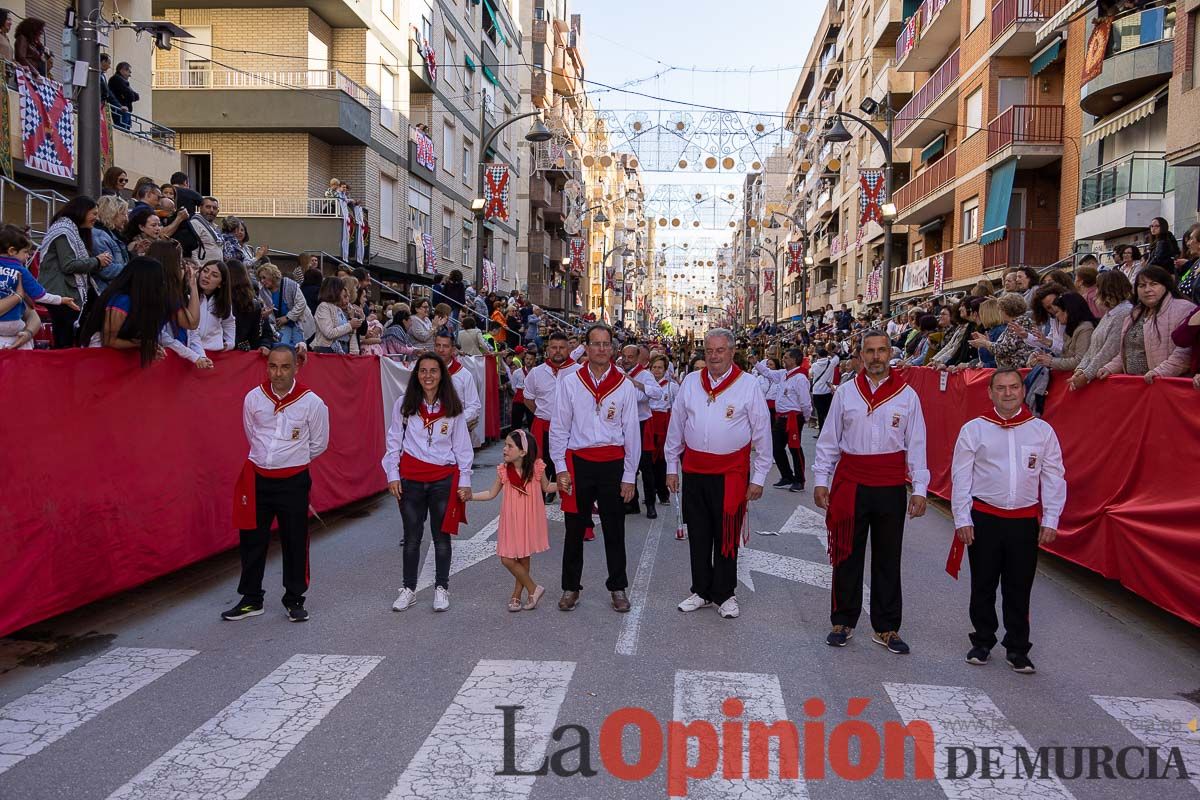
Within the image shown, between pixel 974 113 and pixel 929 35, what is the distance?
→ 211 inches

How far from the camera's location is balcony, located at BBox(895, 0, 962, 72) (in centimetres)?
2933

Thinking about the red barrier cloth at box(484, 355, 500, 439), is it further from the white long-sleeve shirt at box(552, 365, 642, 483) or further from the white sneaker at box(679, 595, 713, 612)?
the white sneaker at box(679, 595, 713, 612)

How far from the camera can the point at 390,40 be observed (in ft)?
83.8

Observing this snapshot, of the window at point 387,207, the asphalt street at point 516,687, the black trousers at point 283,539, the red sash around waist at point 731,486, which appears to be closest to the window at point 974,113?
the window at point 387,207

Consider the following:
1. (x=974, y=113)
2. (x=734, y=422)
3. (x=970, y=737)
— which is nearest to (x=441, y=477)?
(x=734, y=422)

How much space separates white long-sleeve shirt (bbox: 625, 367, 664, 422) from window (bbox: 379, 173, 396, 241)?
628 inches

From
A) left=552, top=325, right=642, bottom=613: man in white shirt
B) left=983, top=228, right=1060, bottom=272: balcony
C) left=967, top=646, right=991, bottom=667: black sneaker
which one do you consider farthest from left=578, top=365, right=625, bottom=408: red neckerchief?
left=983, top=228, right=1060, bottom=272: balcony

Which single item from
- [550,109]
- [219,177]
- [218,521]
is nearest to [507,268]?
[550,109]

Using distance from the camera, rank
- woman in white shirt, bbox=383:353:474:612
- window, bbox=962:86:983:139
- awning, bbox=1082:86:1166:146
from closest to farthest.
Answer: woman in white shirt, bbox=383:353:474:612 → awning, bbox=1082:86:1166:146 → window, bbox=962:86:983:139

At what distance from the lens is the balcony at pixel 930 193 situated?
28.7 meters

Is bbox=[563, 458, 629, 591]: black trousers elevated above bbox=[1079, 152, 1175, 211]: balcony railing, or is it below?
below

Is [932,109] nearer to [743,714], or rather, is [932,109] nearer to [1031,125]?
[1031,125]

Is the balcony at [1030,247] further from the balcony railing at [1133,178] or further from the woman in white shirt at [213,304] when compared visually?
the woman in white shirt at [213,304]

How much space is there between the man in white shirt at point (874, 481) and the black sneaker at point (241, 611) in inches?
157
